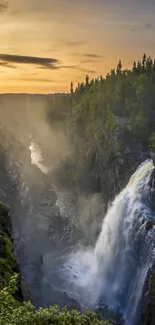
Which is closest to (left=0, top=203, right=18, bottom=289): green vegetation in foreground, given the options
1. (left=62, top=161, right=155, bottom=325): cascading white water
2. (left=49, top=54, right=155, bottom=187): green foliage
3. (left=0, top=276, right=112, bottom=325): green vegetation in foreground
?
(left=0, top=276, right=112, bottom=325): green vegetation in foreground

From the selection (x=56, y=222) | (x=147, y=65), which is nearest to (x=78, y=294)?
(x=56, y=222)

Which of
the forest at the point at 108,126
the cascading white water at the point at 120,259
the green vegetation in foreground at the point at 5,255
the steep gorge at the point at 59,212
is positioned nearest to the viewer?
the green vegetation in foreground at the point at 5,255

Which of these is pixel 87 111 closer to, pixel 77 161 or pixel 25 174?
pixel 77 161

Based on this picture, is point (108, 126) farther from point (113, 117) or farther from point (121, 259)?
point (121, 259)

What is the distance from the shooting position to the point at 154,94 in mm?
103312

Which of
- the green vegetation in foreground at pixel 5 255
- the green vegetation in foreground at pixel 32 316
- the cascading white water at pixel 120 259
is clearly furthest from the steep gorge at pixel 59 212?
the green vegetation in foreground at pixel 32 316

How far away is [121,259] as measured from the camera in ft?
208

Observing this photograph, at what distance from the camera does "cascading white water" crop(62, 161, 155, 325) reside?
185 ft

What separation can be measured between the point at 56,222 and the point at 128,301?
27.0m

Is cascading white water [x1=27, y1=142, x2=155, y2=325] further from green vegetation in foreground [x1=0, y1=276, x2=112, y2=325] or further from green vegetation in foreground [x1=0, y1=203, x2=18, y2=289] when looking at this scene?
green vegetation in foreground [x1=0, y1=276, x2=112, y2=325]

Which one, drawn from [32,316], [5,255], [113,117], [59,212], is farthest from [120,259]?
[32,316]

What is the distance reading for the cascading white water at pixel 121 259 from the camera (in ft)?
185

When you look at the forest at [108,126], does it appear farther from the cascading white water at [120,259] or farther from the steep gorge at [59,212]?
the cascading white water at [120,259]

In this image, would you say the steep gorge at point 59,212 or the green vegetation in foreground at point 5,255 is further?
the steep gorge at point 59,212
